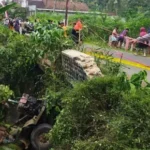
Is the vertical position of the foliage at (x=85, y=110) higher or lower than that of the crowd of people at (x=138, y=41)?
higher

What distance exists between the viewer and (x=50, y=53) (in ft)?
36.8

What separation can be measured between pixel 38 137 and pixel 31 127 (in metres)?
0.31

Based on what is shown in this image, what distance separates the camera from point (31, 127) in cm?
999

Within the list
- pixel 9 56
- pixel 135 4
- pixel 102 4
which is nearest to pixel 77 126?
pixel 9 56

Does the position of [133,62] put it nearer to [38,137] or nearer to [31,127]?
[31,127]

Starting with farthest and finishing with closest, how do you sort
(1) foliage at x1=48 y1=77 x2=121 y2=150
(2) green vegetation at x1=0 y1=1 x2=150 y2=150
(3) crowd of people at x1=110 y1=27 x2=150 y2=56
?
(3) crowd of people at x1=110 y1=27 x2=150 y2=56, (1) foliage at x1=48 y1=77 x2=121 y2=150, (2) green vegetation at x1=0 y1=1 x2=150 y2=150

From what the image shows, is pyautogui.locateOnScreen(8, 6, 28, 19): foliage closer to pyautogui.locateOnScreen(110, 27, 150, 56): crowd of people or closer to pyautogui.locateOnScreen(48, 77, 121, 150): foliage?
pyautogui.locateOnScreen(110, 27, 150, 56): crowd of people

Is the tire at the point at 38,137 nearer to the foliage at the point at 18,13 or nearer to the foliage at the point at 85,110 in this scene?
the foliage at the point at 85,110

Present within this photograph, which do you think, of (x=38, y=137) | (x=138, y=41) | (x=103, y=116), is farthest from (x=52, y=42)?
(x=138, y=41)

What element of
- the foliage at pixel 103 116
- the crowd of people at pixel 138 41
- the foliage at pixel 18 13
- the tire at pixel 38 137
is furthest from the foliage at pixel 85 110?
the foliage at pixel 18 13

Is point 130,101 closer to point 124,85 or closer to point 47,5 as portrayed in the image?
point 124,85

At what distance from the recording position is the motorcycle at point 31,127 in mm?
9750

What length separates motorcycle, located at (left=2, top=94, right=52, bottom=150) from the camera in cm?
975

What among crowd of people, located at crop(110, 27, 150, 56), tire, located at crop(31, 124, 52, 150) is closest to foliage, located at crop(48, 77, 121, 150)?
tire, located at crop(31, 124, 52, 150)
